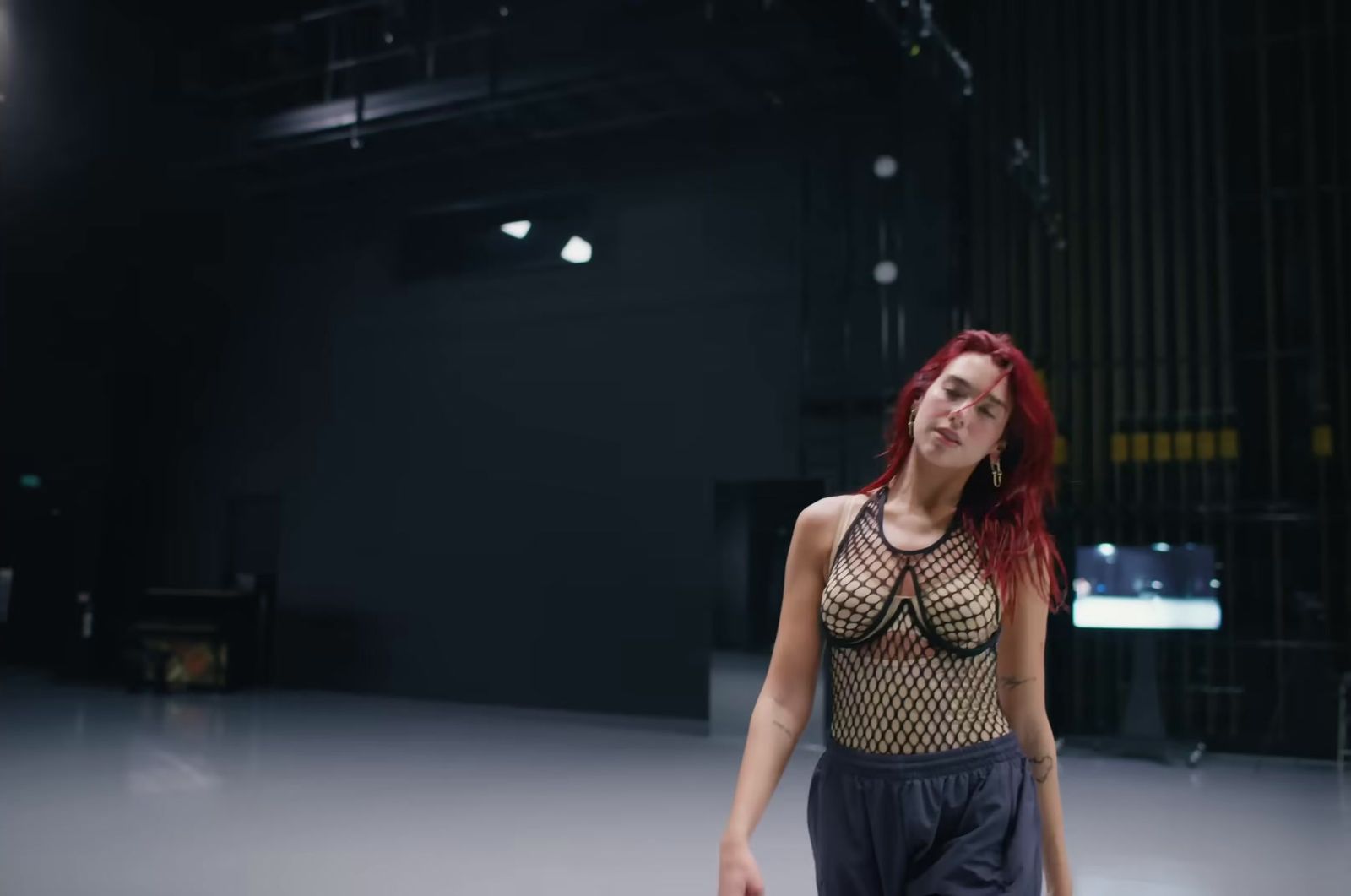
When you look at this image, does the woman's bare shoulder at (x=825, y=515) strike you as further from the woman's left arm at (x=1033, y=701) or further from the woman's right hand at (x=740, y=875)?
the woman's right hand at (x=740, y=875)

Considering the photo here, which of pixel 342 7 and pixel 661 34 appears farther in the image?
pixel 342 7

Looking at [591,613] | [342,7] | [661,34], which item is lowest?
[591,613]

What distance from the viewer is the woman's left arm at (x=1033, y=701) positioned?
1.52 meters

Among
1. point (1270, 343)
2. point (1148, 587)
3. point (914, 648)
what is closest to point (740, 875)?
point (914, 648)

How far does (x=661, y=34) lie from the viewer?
784 cm

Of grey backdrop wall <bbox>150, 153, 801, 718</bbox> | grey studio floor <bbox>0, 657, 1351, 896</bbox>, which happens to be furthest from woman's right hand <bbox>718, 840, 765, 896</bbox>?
grey backdrop wall <bbox>150, 153, 801, 718</bbox>

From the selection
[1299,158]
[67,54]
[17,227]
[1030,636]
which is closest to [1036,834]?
[1030,636]

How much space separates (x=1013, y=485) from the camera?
1.55 metres

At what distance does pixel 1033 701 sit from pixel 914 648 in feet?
0.65

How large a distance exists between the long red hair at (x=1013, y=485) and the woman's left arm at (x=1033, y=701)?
27 millimetres

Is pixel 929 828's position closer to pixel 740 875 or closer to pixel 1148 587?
pixel 740 875

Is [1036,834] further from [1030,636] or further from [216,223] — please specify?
[216,223]

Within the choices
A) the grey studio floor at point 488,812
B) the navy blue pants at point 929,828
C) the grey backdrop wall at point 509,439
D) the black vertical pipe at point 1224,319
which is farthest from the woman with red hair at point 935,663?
the grey backdrop wall at point 509,439

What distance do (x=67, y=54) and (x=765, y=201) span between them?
5212 millimetres
